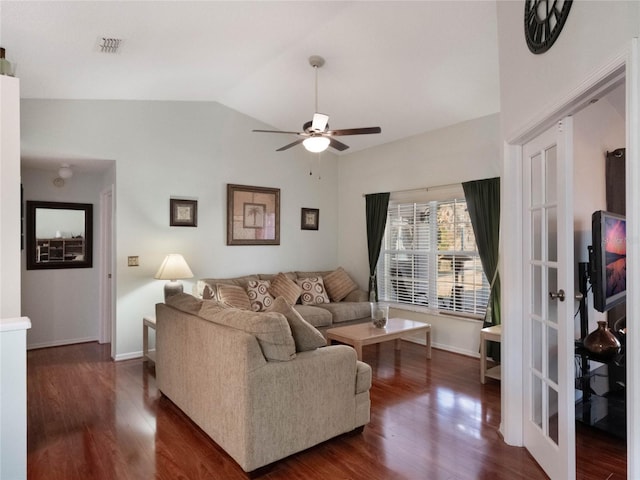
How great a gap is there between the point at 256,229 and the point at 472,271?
2894 mm

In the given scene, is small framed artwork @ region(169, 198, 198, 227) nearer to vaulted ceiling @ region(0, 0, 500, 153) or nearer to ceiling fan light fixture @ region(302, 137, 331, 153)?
vaulted ceiling @ region(0, 0, 500, 153)

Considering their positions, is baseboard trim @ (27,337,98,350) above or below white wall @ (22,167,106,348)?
below

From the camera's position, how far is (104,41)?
312cm

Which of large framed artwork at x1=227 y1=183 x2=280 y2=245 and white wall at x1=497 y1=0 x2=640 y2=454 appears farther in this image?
large framed artwork at x1=227 y1=183 x2=280 y2=245

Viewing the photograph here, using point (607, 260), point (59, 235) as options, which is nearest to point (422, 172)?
point (607, 260)

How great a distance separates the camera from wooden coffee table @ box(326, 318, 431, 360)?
385cm

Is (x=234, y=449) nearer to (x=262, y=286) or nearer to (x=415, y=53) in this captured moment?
(x=262, y=286)

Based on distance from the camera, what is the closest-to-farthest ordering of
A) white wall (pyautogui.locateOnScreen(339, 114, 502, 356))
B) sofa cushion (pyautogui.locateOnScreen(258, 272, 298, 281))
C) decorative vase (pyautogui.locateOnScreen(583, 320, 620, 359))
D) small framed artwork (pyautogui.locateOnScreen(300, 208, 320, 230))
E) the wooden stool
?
decorative vase (pyautogui.locateOnScreen(583, 320, 620, 359)) → the wooden stool → white wall (pyautogui.locateOnScreen(339, 114, 502, 356)) → sofa cushion (pyautogui.locateOnScreen(258, 272, 298, 281)) → small framed artwork (pyautogui.locateOnScreen(300, 208, 320, 230))

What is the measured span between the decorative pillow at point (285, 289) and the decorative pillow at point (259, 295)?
0.15 metres

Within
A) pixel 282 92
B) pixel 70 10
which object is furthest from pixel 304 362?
pixel 282 92

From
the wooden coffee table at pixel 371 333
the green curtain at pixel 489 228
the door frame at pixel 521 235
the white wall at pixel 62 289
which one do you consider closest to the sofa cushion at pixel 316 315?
the wooden coffee table at pixel 371 333

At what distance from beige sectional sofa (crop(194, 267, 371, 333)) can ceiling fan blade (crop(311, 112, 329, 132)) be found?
230 cm

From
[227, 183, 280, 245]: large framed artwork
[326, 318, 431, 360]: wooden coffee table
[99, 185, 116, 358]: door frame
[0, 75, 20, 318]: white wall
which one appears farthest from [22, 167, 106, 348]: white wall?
[326, 318, 431, 360]: wooden coffee table

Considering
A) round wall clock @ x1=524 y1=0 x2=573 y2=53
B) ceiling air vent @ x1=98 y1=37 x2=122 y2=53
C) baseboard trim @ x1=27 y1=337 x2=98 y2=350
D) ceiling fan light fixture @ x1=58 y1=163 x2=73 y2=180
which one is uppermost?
ceiling air vent @ x1=98 y1=37 x2=122 y2=53
